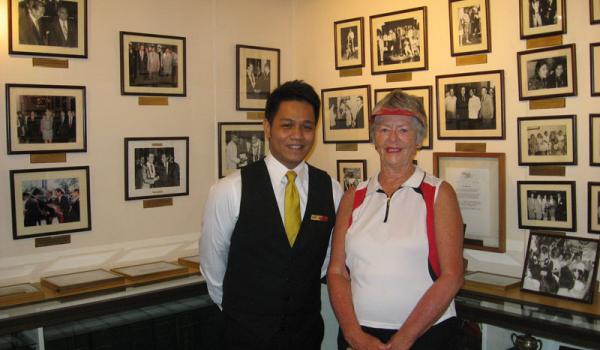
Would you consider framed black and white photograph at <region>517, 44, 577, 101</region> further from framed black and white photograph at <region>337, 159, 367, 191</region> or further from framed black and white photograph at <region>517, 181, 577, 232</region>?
framed black and white photograph at <region>337, 159, 367, 191</region>

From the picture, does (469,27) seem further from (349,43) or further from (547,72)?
(349,43)

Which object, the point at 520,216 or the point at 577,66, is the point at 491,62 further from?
the point at 520,216

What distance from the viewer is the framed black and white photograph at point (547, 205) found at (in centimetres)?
307

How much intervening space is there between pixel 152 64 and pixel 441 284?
93.6 inches

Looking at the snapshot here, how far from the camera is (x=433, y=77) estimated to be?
12.1ft

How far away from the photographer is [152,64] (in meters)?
3.78

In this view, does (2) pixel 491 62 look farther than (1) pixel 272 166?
Yes

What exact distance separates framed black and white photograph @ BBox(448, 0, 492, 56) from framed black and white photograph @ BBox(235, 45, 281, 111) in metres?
1.42

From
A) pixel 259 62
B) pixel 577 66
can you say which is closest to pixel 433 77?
pixel 577 66

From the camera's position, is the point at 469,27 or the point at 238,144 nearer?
the point at 469,27

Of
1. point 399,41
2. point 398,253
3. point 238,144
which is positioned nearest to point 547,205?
point 398,253

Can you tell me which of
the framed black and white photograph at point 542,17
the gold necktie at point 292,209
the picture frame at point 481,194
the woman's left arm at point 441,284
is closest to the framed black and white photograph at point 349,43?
the picture frame at point 481,194

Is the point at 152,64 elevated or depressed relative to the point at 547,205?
elevated

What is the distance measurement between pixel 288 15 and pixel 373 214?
2541 millimetres
